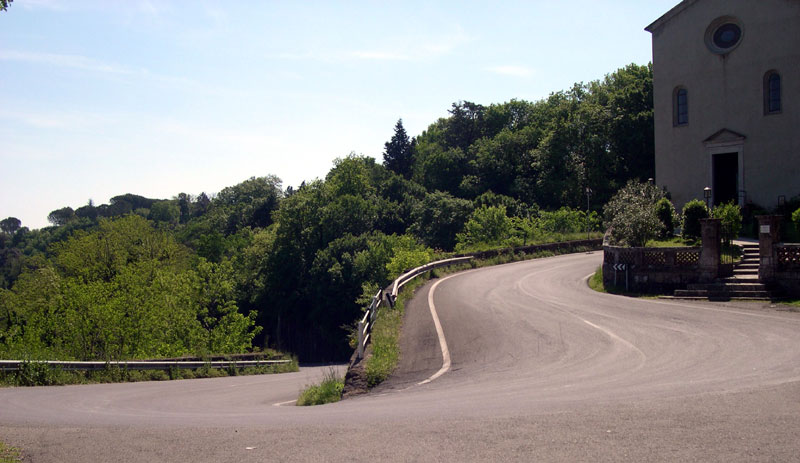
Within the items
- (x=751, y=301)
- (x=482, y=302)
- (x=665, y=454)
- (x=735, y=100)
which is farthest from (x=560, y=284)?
(x=665, y=454)

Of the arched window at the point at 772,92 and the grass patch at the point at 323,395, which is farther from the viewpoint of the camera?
the arched window at the point at 772,92

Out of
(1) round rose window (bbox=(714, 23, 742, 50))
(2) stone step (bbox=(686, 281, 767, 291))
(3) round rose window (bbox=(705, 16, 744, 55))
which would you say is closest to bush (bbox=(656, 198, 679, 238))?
(2) stone step (bbox=(686, 281, 767, 291))

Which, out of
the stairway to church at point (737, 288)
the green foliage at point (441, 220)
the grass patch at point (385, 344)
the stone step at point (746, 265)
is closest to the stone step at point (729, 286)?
the stairway to church at point (737, 288)

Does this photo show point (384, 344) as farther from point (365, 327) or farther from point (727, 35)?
point (727, 35)

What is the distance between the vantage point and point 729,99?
3319 centimetres

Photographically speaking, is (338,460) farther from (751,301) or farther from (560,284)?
(560,284)

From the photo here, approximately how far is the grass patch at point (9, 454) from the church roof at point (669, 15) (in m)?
36.1

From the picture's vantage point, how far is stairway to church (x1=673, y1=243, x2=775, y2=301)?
2048 centimetres

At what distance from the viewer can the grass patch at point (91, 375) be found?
631 inches

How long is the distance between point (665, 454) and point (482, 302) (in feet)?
53.6

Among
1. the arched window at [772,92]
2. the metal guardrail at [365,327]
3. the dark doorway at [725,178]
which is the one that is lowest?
the metal guardrail at [365,327]

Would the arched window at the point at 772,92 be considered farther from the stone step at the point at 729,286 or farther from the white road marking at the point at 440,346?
the white road marking at the point at 440,346

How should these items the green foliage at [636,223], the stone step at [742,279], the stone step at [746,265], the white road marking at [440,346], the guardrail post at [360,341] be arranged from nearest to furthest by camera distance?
the white road marking at [440,346], the guardrail post at [360,341], the stone step at [742,279], the stone step at [746,265], the green foliage at [636,223]

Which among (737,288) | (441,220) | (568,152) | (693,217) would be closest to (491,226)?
(568,152)
